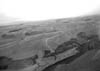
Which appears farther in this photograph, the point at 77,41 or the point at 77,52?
the point at 77,41

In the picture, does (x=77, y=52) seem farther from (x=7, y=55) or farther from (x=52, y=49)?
(x=7, y=55)

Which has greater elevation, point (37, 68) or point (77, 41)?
point (77, 41)

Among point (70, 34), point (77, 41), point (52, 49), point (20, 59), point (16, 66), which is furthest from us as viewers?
point (70, 34)

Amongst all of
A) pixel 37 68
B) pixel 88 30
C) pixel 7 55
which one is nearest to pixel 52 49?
pixel 37 68

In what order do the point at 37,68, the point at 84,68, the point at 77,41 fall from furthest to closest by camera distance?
the point at 77,41 → the point at 37,68 → the point at 84,68

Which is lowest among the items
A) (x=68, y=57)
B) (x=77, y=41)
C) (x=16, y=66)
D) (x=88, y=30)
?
(x=16, y=66)

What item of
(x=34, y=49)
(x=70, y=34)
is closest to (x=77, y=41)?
(x=70, y=34)

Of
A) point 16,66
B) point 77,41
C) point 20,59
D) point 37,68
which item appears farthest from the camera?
point 77,41

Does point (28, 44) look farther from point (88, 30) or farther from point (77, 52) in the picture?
point (88, 30)

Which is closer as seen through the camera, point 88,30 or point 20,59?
point 20,59
